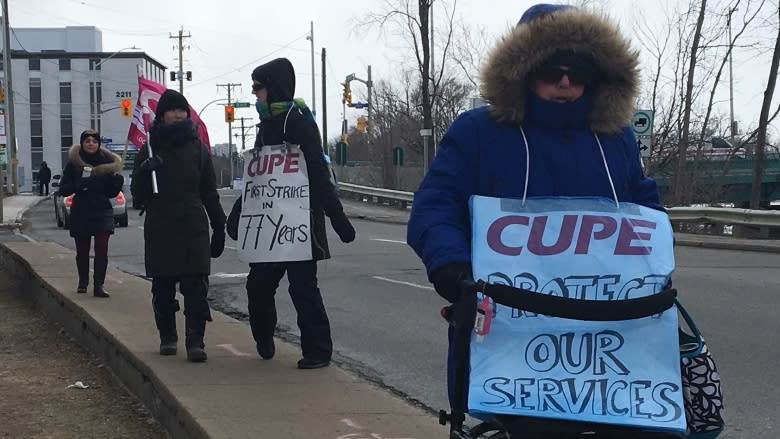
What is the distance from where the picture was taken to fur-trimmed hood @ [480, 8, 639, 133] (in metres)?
3.07

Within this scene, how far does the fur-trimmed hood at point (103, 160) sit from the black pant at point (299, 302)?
4092 millimetres

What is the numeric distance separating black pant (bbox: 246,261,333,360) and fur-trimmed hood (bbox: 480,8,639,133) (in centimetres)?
298

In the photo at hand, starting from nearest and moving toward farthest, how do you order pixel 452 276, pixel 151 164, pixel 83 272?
pixel 452 276 → pixel 151 164 → pixel 83 272

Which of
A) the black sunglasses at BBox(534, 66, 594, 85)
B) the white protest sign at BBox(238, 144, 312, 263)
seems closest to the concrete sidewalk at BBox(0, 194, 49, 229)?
the white protest sign at BBox(238, 144, 312, 263)

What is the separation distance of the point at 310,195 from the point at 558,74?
3078 millimetres

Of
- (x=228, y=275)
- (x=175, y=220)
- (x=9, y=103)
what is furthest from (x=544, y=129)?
(x=9, y=103)

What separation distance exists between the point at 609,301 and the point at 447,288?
1.48 ft

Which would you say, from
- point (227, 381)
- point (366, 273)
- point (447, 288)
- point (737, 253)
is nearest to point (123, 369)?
point (227, 381)

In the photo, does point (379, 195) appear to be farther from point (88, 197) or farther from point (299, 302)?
point (299, 302)

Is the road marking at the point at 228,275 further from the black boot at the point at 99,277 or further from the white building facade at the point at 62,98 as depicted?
the white building facade at the point at 62,98

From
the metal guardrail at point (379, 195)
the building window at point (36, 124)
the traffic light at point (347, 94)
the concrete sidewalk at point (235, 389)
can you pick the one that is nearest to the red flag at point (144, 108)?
the concrete sidewalk at point (235, 389)

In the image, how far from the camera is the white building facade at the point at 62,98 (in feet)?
340

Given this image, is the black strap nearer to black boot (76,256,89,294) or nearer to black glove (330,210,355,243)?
black glove (330,210,355,243)

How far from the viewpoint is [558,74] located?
307cm
